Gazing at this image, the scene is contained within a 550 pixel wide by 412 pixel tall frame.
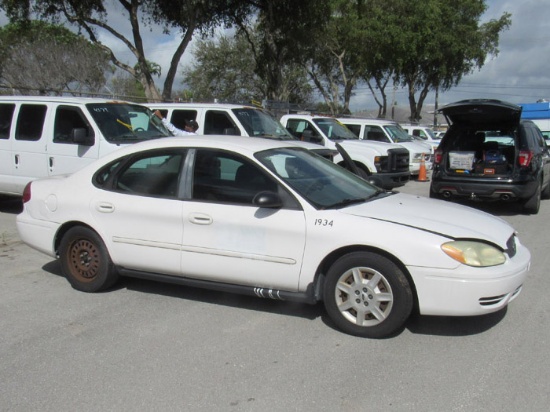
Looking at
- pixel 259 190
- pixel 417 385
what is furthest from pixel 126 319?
pixel 417 385

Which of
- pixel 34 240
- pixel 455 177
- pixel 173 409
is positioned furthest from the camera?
pixel 455 177

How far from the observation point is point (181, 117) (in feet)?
37.6

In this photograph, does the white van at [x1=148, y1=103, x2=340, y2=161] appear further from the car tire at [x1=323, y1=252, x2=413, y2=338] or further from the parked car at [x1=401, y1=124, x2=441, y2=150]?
the parked car at [x1=401, y1=124, x2=441, y2=150]

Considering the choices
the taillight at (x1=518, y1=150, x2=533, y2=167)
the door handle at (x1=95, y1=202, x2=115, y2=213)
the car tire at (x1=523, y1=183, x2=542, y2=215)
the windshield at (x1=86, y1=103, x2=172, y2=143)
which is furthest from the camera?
the car tire at (x1=523, y1=183, x2=542, y2=215)

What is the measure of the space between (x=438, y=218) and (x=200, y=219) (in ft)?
6.48

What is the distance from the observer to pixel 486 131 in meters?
10.7

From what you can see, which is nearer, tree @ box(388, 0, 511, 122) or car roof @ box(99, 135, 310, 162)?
car roof @ box(99, 135, 310, 162)

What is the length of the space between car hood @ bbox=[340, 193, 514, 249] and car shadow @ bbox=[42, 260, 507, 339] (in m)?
0.72

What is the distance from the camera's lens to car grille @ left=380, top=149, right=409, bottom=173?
503 inches

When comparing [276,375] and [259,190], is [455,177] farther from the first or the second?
[276,375]

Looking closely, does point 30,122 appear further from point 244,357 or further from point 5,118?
point 244,357

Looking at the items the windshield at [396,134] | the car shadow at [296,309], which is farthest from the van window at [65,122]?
the windshield at [396,134]

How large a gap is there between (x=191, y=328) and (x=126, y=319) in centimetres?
63

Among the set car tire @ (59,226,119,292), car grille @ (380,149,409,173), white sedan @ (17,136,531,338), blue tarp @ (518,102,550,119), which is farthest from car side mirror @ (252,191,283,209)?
blue tarp @ (518,102,550,119)
